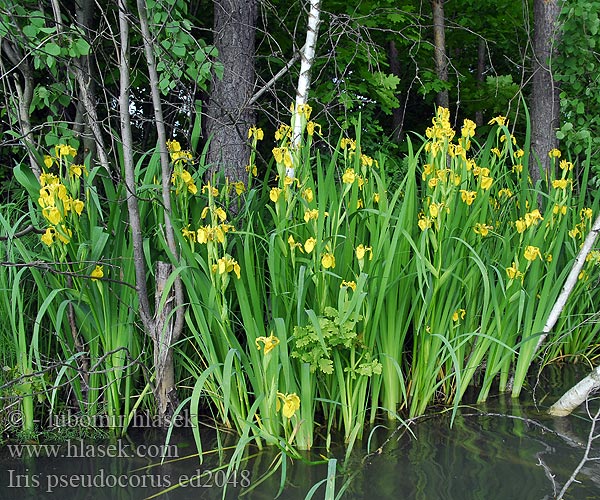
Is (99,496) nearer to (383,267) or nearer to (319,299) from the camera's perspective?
(319,299)

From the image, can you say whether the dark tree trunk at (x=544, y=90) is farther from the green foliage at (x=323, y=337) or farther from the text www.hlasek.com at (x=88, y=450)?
the text www.hlasek.com at (x=88, y=450)

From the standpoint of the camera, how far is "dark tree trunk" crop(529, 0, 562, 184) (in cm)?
458

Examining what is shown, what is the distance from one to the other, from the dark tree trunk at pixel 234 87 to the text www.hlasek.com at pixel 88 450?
1619 mm

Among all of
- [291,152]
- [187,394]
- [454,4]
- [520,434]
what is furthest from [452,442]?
[454,4]

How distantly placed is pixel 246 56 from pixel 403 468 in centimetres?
248

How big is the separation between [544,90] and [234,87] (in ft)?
8.33

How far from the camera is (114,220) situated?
267 cm

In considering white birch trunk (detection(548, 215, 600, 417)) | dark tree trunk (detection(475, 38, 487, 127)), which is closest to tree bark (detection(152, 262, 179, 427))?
white birch trunk (detection(548, 215, 600, 417))

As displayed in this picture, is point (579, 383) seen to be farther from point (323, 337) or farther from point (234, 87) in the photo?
point (234, 87)

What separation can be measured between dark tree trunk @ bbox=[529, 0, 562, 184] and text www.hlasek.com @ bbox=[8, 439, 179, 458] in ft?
11.2

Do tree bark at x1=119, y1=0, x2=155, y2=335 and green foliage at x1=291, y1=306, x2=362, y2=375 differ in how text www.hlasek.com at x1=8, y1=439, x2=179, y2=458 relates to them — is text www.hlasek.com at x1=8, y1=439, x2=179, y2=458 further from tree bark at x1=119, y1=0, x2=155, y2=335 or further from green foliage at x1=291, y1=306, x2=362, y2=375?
green foliage at x1=291, y1=306, x2=362, y2=375

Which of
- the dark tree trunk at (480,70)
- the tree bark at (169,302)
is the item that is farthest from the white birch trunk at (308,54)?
the dark tree trunk at (480,70)

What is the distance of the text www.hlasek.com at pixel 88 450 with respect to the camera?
236 centimetres

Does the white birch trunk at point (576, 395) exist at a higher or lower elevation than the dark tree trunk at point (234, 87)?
lower
